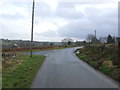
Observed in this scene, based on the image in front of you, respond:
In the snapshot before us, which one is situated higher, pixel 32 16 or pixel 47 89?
pixel 32 16

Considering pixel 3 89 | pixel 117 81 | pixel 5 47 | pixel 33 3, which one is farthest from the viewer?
pixel 5 47

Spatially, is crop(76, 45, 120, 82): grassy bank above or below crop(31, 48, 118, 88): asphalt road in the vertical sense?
above

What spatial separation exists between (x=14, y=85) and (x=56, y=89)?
1931 millimetres

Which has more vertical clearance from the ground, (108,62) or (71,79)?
(108,62)

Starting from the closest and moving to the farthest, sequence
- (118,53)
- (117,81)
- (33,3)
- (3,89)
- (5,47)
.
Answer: (3,89), (117,81), (118,53), (33,3), (5,47)

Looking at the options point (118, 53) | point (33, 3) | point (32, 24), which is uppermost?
point (33, 3)

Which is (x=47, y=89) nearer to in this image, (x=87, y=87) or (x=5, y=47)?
(x=87, y=87)

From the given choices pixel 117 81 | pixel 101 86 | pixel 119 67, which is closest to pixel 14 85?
pixel 101 86

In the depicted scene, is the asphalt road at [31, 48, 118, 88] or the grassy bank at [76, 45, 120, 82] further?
the grassy bank at [76, 45, 120, 82]

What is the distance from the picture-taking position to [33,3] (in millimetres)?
26141

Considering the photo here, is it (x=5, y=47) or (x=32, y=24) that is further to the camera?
(x=5, y=47)

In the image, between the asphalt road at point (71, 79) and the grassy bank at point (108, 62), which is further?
the grassy bank at point (108, 62)

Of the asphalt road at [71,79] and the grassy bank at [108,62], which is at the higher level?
the grassy bank at [108,62]

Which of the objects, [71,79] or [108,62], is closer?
[71,79]
